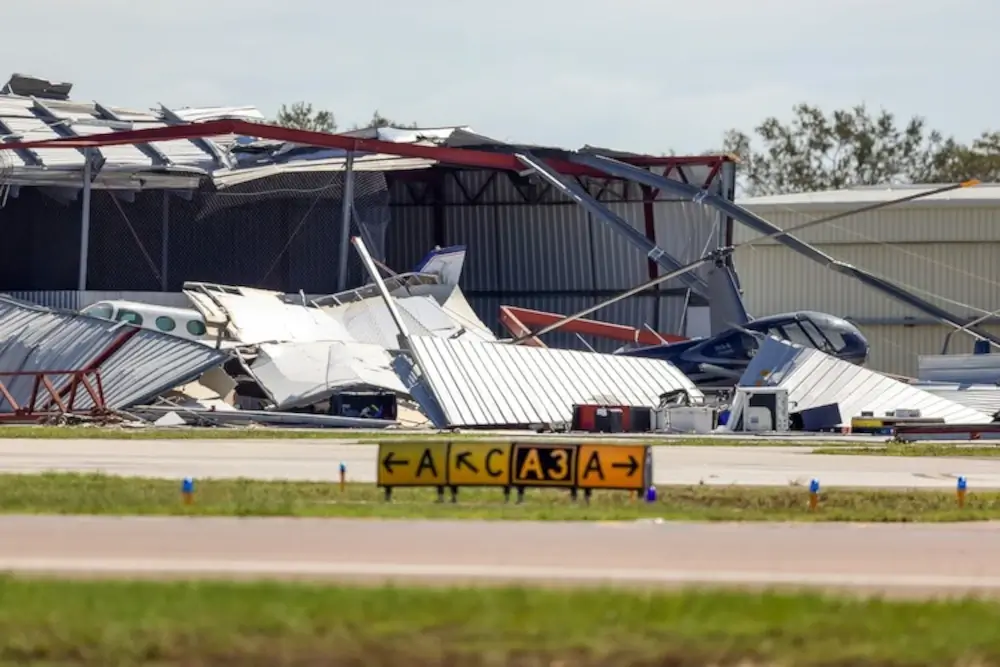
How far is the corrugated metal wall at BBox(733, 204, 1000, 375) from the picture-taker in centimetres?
8412

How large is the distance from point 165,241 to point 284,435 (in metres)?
22.6

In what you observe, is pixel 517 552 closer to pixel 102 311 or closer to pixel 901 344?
pixel 102 311

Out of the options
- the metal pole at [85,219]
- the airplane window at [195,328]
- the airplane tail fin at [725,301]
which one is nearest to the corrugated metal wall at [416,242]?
the metal pole at [85,219]

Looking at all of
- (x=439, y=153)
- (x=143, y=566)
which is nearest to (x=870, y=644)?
(x=143, y=566)

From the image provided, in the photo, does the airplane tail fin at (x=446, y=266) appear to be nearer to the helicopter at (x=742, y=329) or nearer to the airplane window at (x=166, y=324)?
the helicopter at (x=742, y=329)

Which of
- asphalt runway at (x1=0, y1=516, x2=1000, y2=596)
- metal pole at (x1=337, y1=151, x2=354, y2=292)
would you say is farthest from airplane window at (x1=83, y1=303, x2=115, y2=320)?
asphalt runway at (x1=0, y1=516, x2=1000, y2=596)

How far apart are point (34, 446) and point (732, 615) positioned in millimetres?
24544

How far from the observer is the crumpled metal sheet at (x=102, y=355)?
4797 centimetres

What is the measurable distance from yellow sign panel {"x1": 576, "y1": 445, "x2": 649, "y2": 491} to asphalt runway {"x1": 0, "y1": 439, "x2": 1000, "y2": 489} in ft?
15.9

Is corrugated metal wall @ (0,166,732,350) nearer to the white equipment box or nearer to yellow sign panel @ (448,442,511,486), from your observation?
the white equipment box

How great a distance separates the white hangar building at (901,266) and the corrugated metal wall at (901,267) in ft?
0.15

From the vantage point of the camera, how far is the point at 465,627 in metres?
12.2

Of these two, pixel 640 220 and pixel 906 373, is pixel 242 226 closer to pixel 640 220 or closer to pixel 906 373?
pixel 640 220

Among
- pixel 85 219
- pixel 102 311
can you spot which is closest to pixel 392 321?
pixel 102 311
